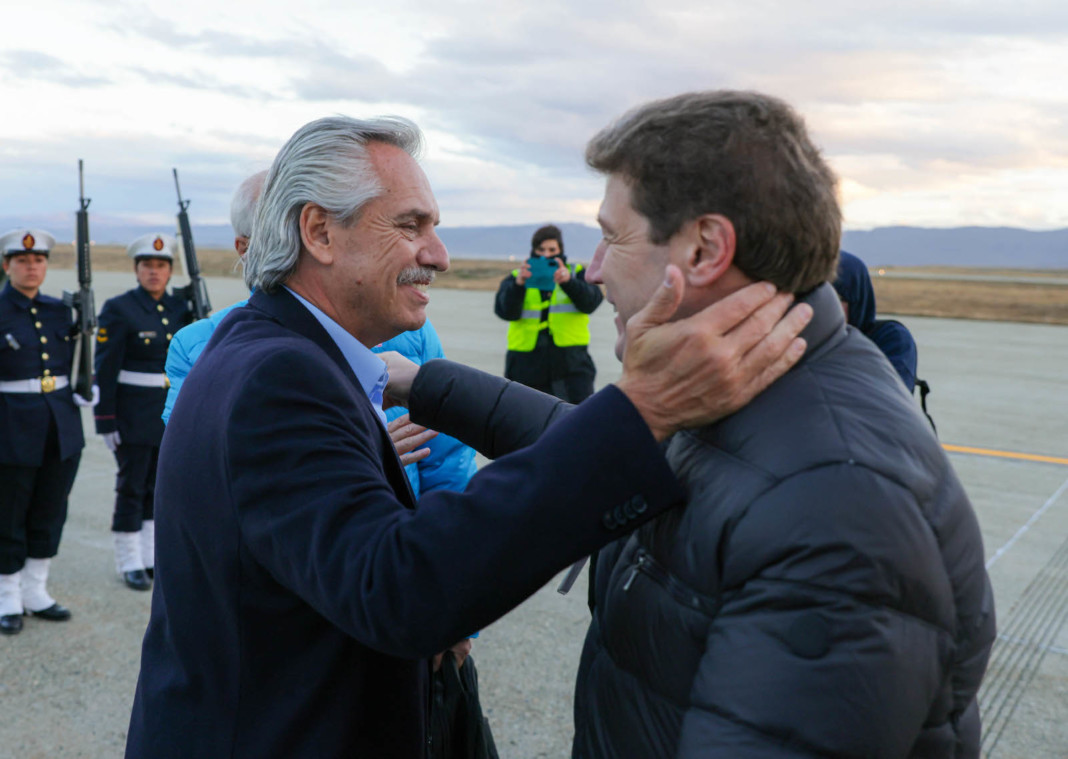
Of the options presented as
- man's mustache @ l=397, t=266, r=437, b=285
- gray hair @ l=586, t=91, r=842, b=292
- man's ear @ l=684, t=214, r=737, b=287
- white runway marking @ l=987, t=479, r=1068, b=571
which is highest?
gray hair @ l=586, t=91, r=842, b=292

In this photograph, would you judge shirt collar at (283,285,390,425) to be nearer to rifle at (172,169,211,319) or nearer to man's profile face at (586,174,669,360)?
man's profile face at (586,174,669,360)

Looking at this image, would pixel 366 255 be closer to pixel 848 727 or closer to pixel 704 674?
pixel 704 674

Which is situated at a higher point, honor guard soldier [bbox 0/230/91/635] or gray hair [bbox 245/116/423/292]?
gray hair [bbox 245/116/423/292]

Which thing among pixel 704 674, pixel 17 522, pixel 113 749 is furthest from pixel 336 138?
pixel 17 522

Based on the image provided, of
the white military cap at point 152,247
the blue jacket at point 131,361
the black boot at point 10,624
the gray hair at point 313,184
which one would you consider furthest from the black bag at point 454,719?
the white military cap at point 152,247

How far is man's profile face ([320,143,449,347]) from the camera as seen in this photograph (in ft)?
5.91

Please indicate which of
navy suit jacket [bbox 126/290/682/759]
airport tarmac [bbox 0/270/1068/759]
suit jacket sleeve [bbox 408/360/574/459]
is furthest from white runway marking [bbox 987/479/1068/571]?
navy suit jacket [bbox 126/290/682/759]

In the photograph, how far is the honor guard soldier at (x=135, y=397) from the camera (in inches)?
203

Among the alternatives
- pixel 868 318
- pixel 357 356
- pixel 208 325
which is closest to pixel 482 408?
pixel 357 356

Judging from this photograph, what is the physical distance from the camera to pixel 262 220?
6.06 ft

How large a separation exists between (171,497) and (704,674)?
0.95 meters

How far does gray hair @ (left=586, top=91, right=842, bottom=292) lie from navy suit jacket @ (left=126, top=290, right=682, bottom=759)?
0.27 metres

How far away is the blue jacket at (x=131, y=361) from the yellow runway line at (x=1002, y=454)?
256 inches

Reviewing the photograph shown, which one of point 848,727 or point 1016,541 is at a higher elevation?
point 848,727
